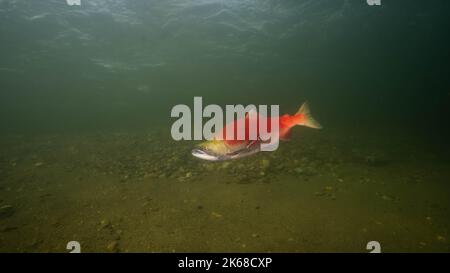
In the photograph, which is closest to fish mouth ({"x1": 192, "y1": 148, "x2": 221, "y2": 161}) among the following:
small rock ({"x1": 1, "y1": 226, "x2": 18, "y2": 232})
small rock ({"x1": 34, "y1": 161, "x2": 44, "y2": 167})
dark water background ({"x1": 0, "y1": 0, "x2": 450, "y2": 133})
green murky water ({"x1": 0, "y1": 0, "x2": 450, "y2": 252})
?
green murky water ({"x1": 0, "y1": 0, "x2": 450, "y2": 252})

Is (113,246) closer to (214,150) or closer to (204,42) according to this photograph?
(214,150)

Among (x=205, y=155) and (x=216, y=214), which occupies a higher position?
(x=205, y=155)

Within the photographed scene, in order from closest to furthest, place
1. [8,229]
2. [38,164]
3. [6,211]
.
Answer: [8,229] → [6,211] → [38,164]

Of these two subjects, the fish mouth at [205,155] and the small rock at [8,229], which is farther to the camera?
the small rock at [8,229]

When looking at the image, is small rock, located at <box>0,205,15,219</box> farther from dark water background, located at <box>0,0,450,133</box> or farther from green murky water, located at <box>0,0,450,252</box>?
dark water background, located at <box>0,0,450,133</box>

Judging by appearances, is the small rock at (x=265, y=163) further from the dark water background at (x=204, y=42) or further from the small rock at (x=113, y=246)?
the dark water background at (x=204, y=42)

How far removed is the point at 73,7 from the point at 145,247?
22.3m

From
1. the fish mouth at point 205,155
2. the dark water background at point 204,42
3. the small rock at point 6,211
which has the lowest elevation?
the small rock at point 6,211

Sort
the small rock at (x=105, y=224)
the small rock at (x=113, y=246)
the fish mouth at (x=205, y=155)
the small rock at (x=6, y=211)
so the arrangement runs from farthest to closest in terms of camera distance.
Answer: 1. the small rock at (x=6, y=211)
2. the small rock at (x=105, y=224)
3. the small rock at (x=113, y=246)
4. the fish mouth at (x=205, y=155)

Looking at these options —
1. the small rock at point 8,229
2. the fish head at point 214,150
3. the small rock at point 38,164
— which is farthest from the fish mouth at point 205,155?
the small rock at point 38,164

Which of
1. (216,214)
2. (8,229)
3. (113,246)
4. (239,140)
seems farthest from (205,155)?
(8,229)

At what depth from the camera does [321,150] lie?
10.6 meters
